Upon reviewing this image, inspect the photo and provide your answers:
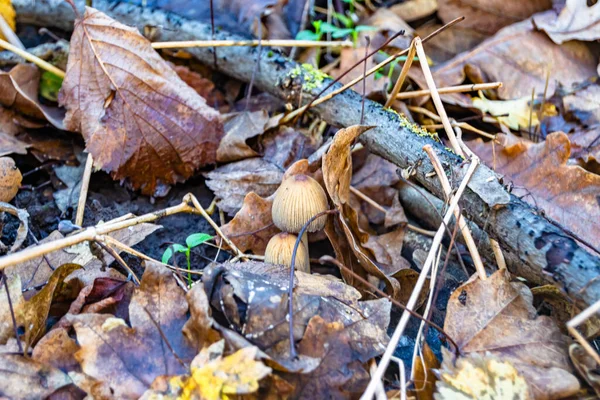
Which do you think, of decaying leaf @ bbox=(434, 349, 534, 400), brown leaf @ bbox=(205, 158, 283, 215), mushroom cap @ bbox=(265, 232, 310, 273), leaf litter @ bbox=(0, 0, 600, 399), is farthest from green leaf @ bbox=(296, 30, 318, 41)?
decaying leaf @ bbox=(434, 349, 534, 400)

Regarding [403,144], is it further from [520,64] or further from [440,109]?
[520,64]

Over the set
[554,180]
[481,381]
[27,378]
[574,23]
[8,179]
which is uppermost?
[574,23]

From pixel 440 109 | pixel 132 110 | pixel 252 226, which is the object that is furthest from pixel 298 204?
pixel 132 110

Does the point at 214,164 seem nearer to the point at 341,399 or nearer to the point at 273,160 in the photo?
the point at 273,160

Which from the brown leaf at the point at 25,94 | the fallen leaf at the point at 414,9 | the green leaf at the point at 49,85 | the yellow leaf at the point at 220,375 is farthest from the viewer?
the fallen leaf at the point at 414,9

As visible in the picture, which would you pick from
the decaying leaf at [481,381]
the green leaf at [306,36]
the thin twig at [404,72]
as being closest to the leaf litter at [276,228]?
the decaying leaf at [481,381]

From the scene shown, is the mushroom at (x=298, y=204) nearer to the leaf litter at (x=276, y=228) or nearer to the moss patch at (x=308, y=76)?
the leaf litter at (x=276, y=228)

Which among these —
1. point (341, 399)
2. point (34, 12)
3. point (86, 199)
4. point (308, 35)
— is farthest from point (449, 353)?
point (34, 12)
